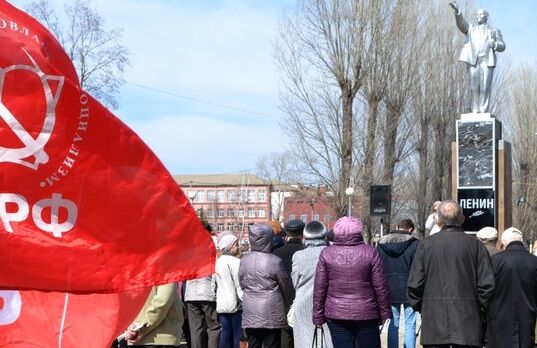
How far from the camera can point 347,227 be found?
7.92 m

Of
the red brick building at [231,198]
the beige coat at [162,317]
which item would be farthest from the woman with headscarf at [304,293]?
the red brick building at [231,198]

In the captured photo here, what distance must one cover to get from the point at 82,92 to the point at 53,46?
0.23m

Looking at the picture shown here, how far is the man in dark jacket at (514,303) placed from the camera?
8273 mm

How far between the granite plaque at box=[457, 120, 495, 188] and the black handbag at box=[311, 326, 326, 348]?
12.8 m

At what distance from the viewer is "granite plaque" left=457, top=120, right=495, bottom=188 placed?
68.8ft

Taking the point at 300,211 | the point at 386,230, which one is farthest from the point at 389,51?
the point at 300,211

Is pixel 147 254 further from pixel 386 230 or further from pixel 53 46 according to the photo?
pixel 386 230

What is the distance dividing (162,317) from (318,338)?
8.14 feet

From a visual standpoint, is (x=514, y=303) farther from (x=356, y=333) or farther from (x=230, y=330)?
(x=230, y=330)

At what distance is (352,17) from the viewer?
32531mm

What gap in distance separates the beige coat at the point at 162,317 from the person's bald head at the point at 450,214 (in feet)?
6.82

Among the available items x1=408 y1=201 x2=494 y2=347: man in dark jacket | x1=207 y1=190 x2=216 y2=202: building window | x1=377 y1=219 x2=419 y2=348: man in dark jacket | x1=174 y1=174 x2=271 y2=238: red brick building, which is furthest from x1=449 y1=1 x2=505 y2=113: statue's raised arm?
x1=207 y1=190 x2=216 y2=202: building window

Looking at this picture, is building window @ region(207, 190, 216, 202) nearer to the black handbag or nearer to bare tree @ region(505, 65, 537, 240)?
bare tree @ region(505, 65, 537, 240)

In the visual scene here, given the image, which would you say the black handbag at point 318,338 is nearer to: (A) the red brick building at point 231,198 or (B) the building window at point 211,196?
(A) the red brick building at point 231,198
